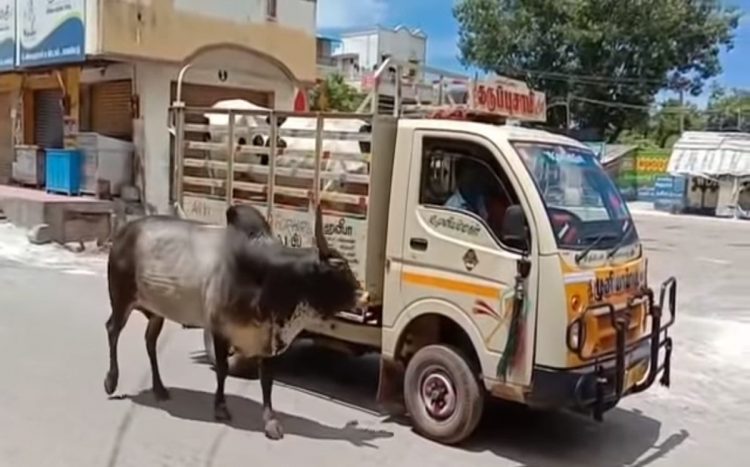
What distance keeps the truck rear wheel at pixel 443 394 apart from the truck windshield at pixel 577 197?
3.75 ft

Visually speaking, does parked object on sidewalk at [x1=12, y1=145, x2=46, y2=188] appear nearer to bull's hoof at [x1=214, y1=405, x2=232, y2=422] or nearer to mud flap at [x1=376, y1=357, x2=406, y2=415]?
bull's hoof at [x1=214, y1=405, x2=232, y2=422]

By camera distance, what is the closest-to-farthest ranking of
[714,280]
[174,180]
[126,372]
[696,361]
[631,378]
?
[631,378] → [126,372] → [174,180] → [696,361] → [714,280]

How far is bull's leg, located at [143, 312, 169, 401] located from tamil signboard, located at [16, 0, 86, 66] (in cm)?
1187

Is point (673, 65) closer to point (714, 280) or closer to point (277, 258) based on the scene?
point (714, 280)

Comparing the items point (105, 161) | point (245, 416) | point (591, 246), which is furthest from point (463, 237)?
point (105, 161)

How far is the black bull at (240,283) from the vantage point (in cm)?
592

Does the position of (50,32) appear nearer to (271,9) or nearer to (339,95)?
(271,9)

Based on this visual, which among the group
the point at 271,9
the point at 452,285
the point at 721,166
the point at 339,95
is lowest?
the point at 452,285

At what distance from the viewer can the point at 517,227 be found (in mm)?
5484

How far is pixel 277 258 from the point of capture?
19.6 feet

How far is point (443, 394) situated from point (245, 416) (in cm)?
154

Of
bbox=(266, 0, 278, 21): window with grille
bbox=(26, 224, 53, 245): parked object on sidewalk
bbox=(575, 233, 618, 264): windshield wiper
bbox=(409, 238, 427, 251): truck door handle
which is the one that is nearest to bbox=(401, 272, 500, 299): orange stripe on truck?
bbox=(409, 238, 427, 251): truck door handle

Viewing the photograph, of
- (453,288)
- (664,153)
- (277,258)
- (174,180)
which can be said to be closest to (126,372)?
(174,180)

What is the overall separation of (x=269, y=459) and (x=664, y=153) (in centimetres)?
3840
